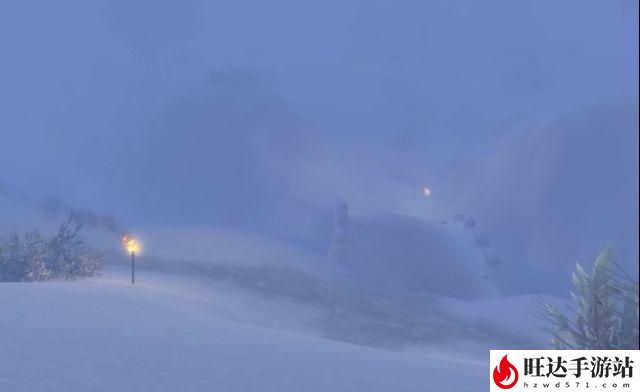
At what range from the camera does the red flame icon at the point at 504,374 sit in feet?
23.5

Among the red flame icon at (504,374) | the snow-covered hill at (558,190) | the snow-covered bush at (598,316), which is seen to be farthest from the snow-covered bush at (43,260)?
the snow-covered hill at (558,190)

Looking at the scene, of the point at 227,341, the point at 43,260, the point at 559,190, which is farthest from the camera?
the point at 559,190

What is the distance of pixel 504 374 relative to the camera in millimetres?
7273

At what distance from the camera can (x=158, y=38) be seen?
3268 inches

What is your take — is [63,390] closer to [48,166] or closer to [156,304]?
[156,304]

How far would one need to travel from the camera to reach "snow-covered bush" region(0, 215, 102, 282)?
730 inches

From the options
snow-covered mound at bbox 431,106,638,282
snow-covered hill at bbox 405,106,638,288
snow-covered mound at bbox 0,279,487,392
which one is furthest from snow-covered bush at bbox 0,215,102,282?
snow-covered mound at bbox 431,106,638,282

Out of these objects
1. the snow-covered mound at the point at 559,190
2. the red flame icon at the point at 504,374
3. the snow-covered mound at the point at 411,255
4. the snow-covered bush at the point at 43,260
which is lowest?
the red flame icon at the point at 504,374

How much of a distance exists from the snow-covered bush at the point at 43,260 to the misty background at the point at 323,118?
81.0 feet

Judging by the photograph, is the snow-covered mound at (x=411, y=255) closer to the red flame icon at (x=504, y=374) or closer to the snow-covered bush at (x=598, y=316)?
the red flame icon at (x=504, y=374)

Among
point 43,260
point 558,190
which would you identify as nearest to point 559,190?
point 558,190

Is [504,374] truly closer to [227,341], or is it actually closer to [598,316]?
[598,316]

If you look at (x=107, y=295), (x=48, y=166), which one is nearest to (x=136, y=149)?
(x=48, y=166)

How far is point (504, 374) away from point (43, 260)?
1542 centimetres
